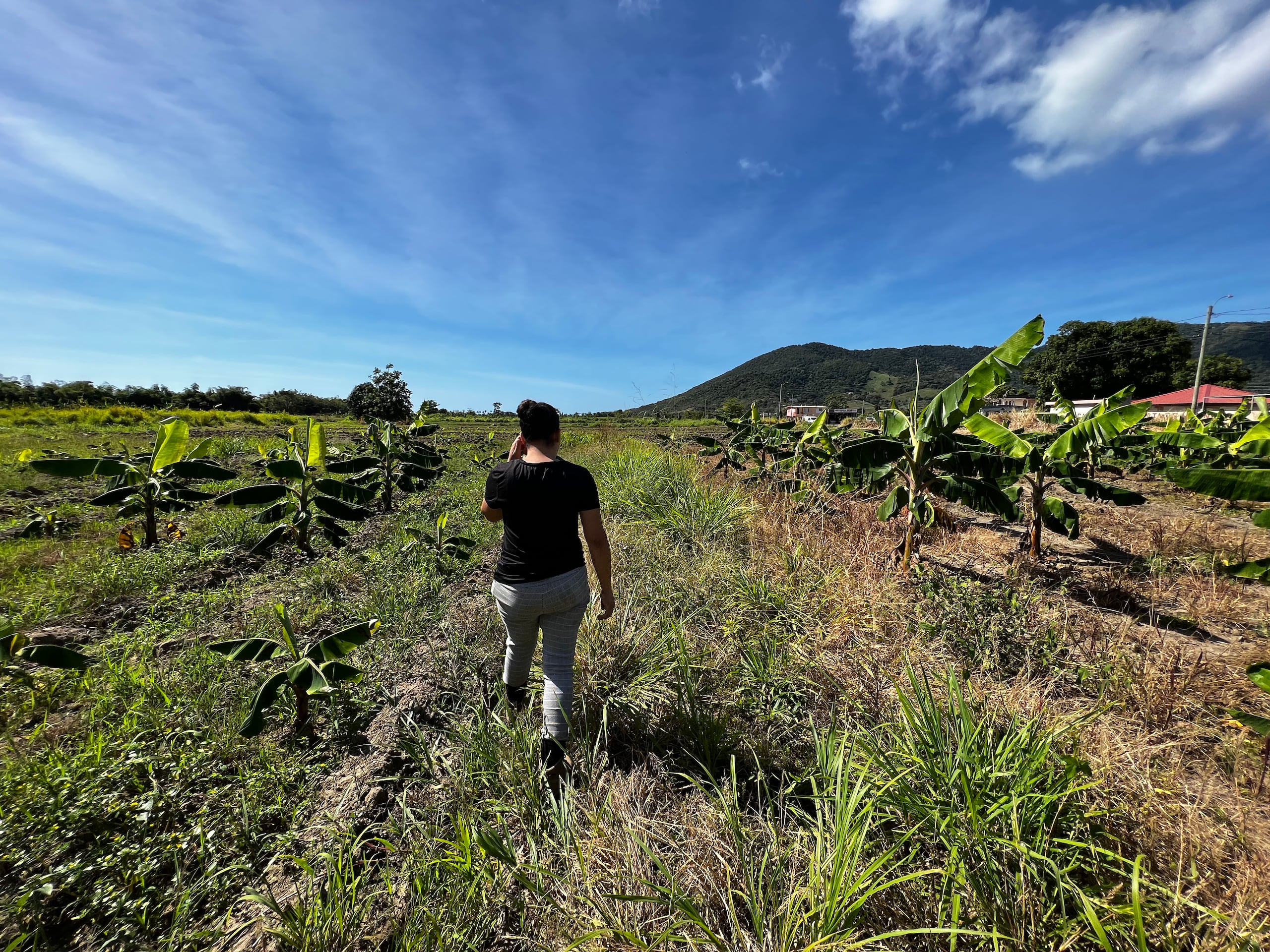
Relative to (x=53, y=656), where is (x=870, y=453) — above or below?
above

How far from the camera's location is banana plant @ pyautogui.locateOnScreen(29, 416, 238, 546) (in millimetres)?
3408

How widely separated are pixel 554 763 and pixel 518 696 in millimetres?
503

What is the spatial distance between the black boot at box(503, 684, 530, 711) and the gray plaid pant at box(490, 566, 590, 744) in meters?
0.28

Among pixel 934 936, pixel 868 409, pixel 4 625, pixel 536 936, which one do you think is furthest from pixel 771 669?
pixel 868 409

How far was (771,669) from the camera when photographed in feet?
8.50

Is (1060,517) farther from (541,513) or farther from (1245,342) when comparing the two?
(1245,342)

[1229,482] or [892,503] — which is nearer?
[1229,482]

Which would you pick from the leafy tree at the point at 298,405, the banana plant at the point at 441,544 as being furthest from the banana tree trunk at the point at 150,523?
the leafy tree at the point at 298,405

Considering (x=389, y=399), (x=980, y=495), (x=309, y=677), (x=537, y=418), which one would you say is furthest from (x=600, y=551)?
(x=389, y=399)

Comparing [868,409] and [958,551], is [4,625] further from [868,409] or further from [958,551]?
[868,409]

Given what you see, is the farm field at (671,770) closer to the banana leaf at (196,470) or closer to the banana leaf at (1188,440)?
the banana leaf at (196,470)

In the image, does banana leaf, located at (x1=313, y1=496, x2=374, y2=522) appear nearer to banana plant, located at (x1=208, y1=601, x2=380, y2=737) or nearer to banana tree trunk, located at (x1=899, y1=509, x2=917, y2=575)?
banana plant, located at (x1=208, y1=601, x2=380, y2=737)

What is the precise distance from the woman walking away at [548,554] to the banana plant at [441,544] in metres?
2.16

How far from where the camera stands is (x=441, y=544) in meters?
4.31
